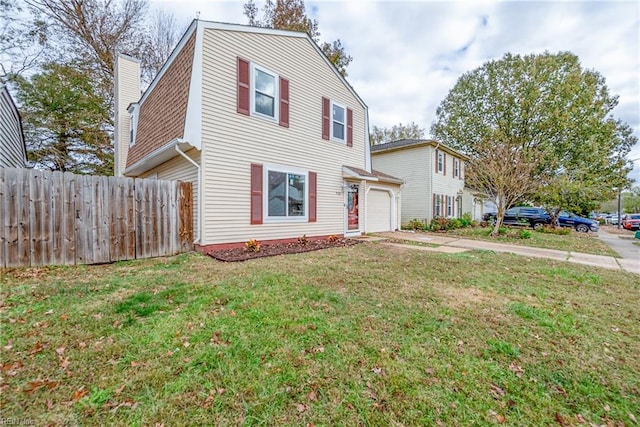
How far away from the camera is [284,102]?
8844mm

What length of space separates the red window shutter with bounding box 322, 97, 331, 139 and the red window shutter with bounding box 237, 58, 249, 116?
3.24 m

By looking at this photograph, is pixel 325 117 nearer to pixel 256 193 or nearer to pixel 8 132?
pixel 256 193

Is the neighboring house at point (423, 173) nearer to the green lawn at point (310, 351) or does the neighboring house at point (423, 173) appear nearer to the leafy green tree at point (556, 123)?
the leafy green tree at point (556, 123)

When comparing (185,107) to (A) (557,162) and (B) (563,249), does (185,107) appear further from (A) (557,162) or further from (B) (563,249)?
(A) (557,162)

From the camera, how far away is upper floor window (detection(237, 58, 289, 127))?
784 centimetres

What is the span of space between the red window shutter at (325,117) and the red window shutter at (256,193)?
3.37 m

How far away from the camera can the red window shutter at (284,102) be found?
8.77m

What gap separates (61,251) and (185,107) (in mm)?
4325

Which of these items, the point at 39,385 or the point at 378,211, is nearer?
the point at 39,385

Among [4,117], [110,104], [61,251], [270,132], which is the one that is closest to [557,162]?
[270,132]

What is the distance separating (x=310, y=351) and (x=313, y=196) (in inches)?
286

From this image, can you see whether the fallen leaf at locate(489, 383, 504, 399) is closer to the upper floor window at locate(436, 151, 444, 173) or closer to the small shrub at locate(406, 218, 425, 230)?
the small shrub at locate(406, 218, 425, 230)

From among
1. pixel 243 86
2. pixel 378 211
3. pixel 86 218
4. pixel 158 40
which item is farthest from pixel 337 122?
pixel 158 40

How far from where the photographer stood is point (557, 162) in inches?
757
